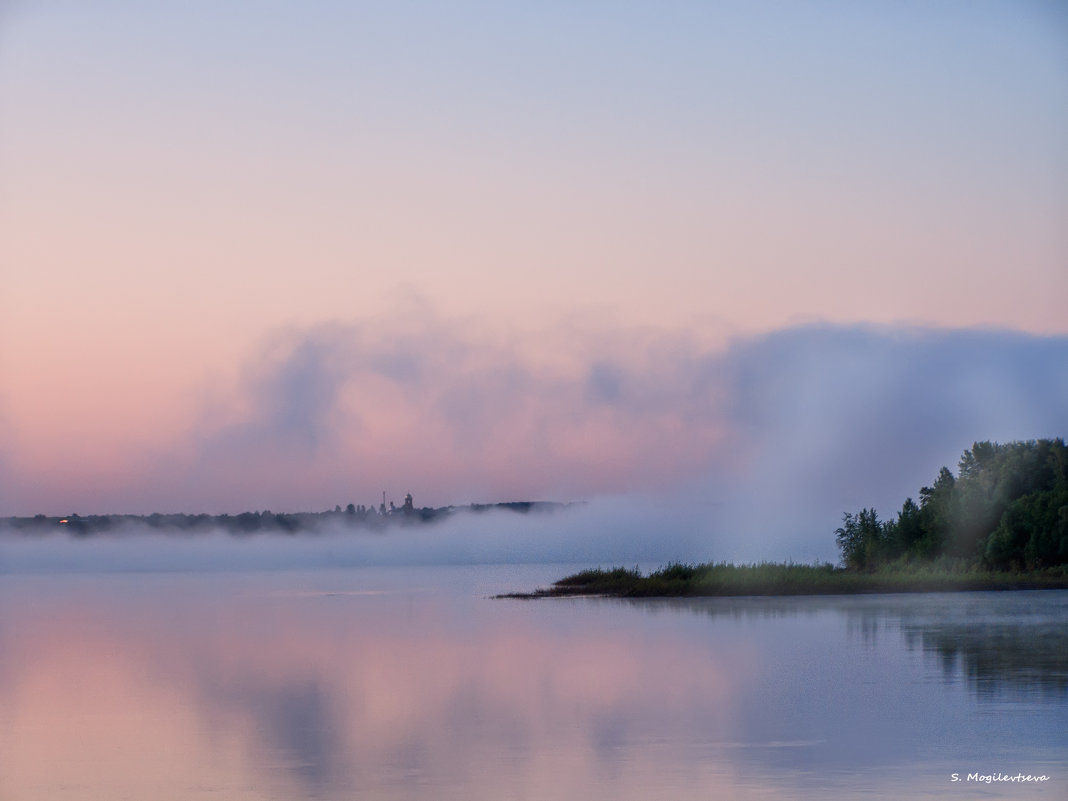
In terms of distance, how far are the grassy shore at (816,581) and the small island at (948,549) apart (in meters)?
0.03

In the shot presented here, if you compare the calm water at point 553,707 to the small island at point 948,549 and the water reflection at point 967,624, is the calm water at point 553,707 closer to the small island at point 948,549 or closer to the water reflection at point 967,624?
the water reflection at point 967,624

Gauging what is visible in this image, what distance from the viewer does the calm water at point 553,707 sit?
11.7 metres

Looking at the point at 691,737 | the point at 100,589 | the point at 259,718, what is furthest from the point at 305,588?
the point at 691,737

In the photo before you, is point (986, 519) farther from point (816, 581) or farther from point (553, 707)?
point (553, 707)

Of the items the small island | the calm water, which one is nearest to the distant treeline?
the small island

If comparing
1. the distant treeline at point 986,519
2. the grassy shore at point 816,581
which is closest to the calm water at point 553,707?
the grassy shore at point 816,581

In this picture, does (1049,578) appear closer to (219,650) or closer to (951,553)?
(951,553)

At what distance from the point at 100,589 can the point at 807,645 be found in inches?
1652

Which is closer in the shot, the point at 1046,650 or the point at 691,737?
the point at 691,737

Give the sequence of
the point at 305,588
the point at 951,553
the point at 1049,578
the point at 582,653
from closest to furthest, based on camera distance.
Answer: the point at 582,653
the point at 1049,578
the point at 951,553
the point at 305,588

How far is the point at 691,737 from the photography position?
13.7 metres

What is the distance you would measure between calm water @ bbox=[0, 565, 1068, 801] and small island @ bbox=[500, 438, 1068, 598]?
5709mm

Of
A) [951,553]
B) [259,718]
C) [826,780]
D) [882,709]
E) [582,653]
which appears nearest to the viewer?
[826,780]

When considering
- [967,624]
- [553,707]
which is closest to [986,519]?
[967,624]
